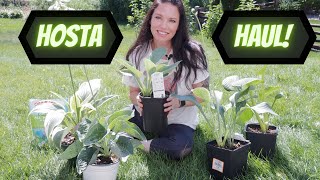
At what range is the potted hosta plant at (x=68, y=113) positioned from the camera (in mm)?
2045

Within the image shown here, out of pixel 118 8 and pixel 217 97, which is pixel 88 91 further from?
pixel 118 8

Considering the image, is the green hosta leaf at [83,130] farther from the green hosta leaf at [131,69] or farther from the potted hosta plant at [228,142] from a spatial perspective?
the potted hosta plant at [228,142]

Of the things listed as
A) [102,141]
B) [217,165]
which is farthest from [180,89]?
[102,141]

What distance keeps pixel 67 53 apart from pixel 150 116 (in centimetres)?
55

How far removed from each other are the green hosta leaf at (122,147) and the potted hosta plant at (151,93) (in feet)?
0.91

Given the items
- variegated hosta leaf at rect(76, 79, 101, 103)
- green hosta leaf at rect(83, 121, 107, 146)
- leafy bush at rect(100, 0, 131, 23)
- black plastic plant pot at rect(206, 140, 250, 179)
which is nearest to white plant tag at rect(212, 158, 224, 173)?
black plastic plant pot at rect(206, 140, 250, 179)

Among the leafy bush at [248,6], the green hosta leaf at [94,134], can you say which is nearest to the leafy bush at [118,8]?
the leafy bush at [248,6]

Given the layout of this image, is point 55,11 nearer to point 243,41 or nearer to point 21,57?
point 243,41

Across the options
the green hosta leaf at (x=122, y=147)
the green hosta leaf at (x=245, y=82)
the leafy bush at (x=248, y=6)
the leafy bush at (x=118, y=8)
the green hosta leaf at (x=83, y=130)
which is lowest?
the leafy bush at (x=118, y=8)

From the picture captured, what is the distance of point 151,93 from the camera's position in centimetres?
224

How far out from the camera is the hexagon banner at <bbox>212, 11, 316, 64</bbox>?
7.14ft

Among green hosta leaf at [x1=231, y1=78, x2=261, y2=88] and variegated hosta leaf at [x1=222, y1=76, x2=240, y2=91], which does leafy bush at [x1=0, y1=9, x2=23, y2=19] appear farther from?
green hosta leaf at [x1=231, y1=78, x2=261, y2=88]

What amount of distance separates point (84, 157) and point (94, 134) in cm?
12

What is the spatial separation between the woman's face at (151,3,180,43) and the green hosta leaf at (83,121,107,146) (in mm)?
771
